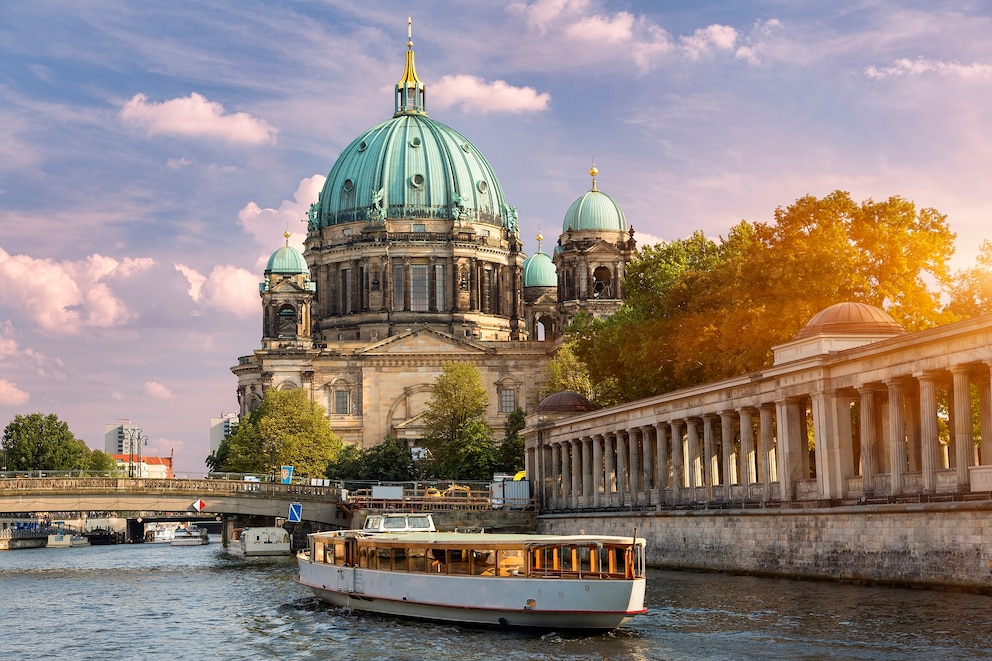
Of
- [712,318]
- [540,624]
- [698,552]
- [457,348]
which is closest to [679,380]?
[712,318]

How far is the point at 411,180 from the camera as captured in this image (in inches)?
6427

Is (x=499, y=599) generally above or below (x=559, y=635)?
above

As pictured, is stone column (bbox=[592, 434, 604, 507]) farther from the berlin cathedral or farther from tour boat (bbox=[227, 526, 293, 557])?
the berlin cathedral

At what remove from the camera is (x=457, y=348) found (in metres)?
154

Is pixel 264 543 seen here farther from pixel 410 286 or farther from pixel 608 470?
pixel 410 286

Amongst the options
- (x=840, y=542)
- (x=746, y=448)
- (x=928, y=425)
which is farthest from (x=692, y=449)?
(x=928, y=425)

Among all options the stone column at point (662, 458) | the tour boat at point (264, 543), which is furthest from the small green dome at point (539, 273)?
the stone column at point (662, 458)

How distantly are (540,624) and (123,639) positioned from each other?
13.4 meters

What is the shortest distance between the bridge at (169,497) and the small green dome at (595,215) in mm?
63884

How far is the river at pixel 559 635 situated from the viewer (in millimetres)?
40656

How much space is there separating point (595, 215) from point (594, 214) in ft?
0.47

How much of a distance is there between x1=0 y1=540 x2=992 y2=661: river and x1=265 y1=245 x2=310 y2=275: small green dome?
96035mm

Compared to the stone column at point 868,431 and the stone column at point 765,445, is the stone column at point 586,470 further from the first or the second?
the stone column at point 868,431

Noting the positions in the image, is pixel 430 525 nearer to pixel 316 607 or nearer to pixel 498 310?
pixel 316 607
